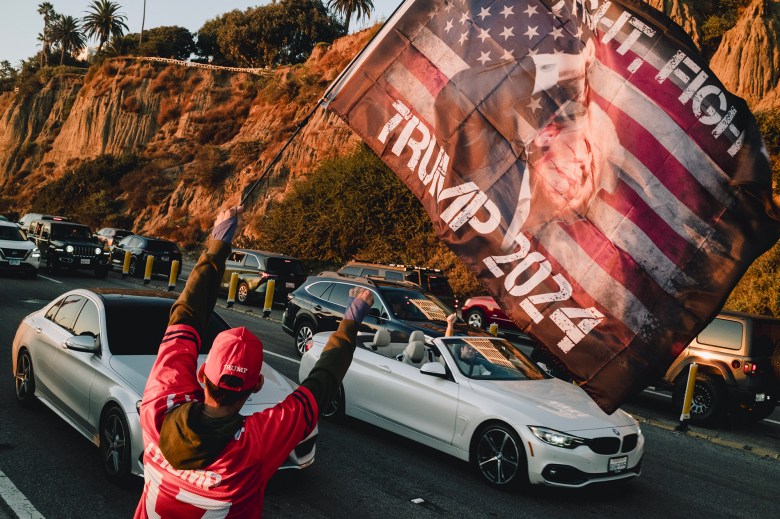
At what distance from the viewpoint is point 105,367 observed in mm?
6430

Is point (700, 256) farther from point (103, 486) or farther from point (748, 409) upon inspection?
point (748, 409)

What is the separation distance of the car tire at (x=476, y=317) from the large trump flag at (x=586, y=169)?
18.2 metres

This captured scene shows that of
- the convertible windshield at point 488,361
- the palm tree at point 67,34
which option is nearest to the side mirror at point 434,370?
the convertible windshield at point 488,361

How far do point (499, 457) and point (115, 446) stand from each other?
3.70 m

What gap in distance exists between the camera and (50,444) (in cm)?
685

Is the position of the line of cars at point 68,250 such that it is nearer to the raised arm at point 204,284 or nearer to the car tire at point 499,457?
the car tire at point 499,457

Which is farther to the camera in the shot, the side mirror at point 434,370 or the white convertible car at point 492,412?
the side mirror at point 434,370

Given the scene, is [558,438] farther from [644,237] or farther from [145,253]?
[145,253]

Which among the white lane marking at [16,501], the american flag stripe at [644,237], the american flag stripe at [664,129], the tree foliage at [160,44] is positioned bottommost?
the white lane marking at [16,501]

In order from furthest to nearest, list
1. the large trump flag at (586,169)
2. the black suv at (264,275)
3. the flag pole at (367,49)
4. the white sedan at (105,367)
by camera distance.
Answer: the black suv at (264,275) → the white sedan at (105,367) → the flag pole at (367,49) → the large trump flag at (586,169)

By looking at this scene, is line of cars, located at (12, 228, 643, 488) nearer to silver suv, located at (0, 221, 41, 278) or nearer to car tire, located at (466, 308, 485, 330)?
car tire, located at (466, 308, 485, 330)

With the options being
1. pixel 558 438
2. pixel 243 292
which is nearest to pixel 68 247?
pixel 243 292

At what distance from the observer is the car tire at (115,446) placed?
5.79 meters

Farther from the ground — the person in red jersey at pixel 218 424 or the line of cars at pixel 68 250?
the person in red jersey at pixel 218 424
